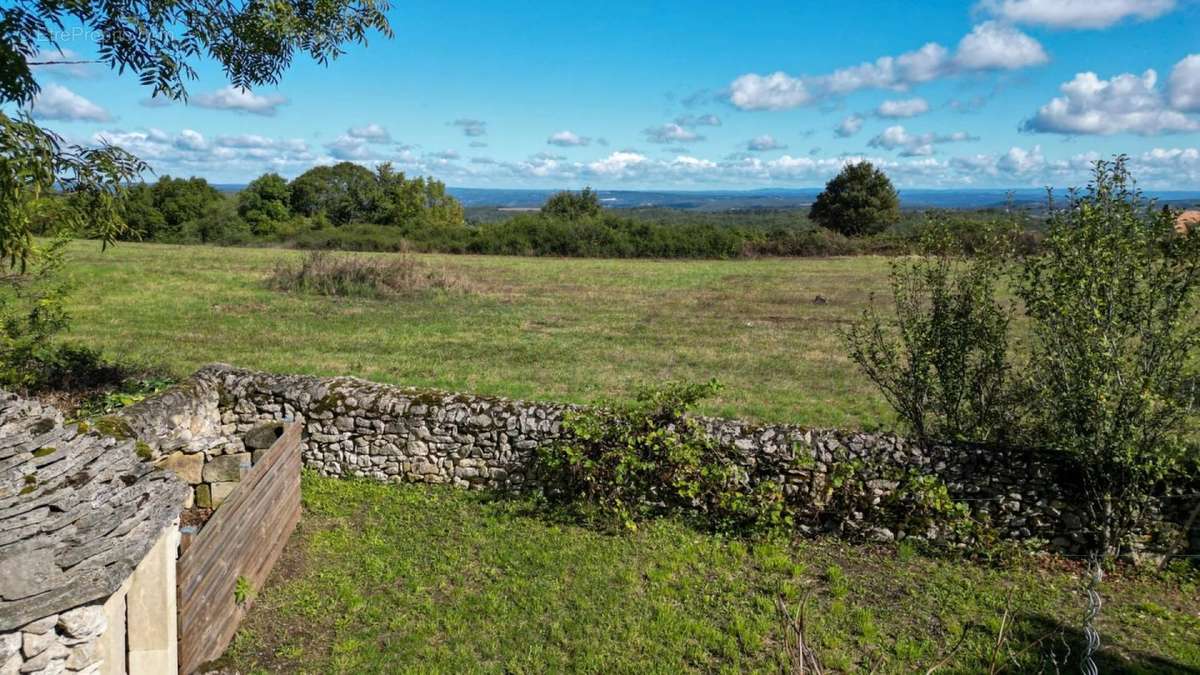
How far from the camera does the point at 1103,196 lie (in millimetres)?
7750

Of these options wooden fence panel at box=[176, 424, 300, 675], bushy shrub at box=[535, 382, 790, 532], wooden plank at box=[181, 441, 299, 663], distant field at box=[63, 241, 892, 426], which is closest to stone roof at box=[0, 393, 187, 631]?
wooden fence panel at box=[176, 424, 300, 675]

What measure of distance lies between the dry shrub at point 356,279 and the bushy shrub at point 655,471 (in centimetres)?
2002

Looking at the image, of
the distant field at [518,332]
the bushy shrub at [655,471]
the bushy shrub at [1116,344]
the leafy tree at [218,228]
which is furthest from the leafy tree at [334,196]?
the bushy shrub at [1116,344]

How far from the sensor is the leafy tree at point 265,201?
62.2 metres

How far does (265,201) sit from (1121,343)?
220 feet

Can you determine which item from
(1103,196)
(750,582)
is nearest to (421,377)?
(750,582)

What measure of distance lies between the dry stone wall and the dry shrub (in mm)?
17707

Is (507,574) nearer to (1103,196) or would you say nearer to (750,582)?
(750,582)

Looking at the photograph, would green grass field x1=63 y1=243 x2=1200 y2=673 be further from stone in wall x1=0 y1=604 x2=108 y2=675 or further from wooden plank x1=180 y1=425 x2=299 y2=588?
stone in wall x1=0 y1=604 x2=108 y2=675

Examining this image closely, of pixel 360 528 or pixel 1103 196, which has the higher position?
pixel 1103 196

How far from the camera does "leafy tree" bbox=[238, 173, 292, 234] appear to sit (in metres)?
62.2

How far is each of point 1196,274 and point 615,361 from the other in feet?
39.5

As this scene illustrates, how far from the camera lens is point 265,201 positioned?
6406 cm

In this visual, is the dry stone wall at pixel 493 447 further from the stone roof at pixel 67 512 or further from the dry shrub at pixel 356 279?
the dry shrub at pixel 356 279
